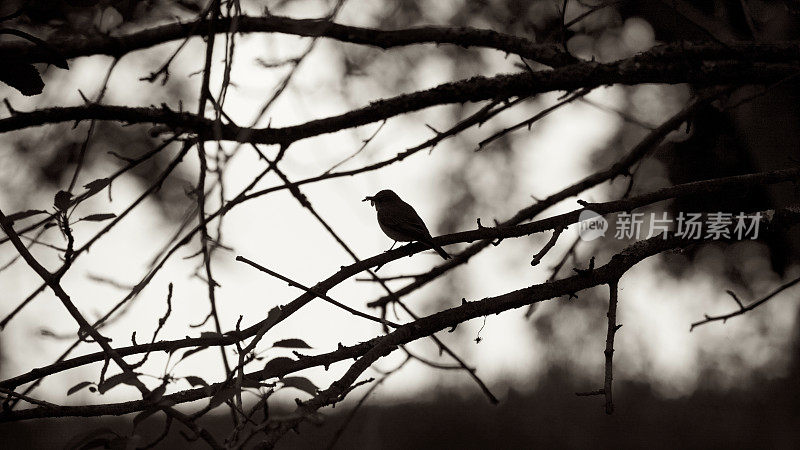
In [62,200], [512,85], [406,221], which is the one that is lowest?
[62,200]

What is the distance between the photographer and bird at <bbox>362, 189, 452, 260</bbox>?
3468 millimetres

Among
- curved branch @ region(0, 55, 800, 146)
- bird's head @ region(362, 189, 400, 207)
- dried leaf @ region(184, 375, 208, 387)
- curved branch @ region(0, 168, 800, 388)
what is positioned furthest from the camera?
bird's head @ region(362, 189, 400, 207)

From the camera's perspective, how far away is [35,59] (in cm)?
242

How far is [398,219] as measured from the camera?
11.9 feet

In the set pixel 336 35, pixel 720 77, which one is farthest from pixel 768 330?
pixel 336 35

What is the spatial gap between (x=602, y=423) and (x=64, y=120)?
8476 millimetres

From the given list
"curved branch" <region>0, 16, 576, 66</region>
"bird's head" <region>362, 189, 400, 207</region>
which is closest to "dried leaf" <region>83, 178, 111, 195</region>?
"curved branch" <region>0, 16, 576, 66</region>

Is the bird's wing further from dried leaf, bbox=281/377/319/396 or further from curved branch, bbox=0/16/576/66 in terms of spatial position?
dried leaf, bbox=281/377/319/396

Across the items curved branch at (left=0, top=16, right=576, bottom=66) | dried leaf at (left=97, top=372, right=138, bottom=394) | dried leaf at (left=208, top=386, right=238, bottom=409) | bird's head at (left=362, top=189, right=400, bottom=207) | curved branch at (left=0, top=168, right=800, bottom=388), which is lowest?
dried leaf at (left=208, top=386, right=238, bottom=409)

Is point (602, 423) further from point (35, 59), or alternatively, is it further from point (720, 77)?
point (35, 59)

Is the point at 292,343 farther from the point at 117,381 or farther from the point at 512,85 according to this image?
the point at 512,85

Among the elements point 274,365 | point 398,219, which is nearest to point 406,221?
point 398,219

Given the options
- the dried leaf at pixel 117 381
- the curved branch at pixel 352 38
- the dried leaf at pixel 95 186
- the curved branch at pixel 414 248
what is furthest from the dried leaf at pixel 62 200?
the curved branch at pixel 352 38

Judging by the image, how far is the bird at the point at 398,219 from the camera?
3468 mm
